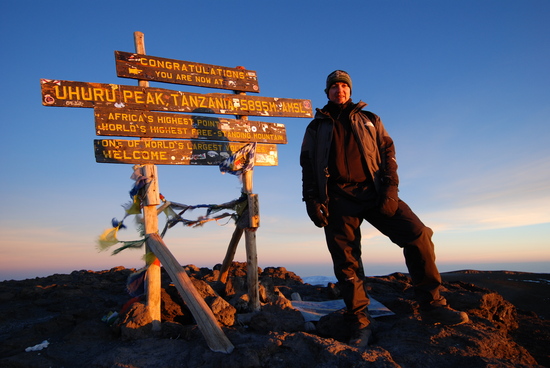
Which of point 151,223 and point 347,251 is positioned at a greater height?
point 151,223

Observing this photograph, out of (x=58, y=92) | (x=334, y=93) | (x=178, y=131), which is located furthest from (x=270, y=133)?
(x=58, y=92)

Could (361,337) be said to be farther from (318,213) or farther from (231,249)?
(231,249)

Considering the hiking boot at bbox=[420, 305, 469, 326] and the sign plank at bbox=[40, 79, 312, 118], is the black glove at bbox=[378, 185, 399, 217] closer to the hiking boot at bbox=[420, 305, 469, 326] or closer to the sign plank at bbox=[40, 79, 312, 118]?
the hiking boot at bbox=[420, 305, 469, 326]

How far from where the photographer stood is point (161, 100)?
5.32 m

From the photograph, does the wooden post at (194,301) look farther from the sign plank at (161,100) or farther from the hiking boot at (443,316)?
the hiking boot at (443,316)

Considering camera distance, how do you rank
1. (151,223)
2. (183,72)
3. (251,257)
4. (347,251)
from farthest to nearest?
(183,72) → (251,257) → (151,223) → (347,251)

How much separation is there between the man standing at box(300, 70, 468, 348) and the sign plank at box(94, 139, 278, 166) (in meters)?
1.62

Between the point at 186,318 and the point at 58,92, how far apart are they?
3.30m

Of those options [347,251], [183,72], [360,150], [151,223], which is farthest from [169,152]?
[347,251]

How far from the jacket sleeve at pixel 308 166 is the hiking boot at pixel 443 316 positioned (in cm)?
161

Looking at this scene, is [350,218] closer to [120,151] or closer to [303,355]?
[303,355]

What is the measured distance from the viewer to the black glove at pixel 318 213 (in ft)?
13.3

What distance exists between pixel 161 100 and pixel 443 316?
4.32 meters

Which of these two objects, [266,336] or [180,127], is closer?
[266,336]
